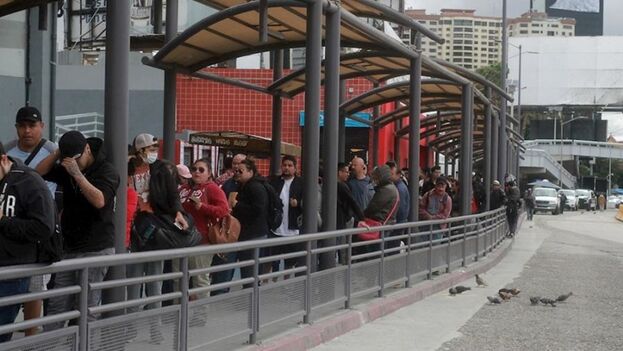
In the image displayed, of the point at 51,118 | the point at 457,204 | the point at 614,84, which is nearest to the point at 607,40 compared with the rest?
the point at 614,84

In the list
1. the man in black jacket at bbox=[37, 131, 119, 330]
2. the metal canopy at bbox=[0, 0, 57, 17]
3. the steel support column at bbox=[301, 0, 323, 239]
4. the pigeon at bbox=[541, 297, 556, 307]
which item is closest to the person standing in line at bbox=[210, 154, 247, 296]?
the steel support column at bbox=[301, 0, 323, 239]

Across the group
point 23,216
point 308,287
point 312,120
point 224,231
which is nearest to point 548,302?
point 312,120

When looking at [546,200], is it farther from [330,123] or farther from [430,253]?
[330,123]

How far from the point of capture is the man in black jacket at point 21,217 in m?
5.45

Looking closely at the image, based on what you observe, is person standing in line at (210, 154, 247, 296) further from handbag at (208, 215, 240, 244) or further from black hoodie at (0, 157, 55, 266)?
black hoodie at (0, 157, 55, 266)

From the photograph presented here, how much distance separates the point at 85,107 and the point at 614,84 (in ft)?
278

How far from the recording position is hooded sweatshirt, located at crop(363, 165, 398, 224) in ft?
43.6

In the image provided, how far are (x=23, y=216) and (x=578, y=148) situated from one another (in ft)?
333

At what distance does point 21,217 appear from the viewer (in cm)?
554

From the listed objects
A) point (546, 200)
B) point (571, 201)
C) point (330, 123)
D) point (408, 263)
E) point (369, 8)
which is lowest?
point (571, 201)

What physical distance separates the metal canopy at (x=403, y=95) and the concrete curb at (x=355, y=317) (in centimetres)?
361

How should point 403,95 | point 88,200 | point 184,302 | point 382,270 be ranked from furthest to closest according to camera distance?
1. point 403,95
2. point 382,270
3. point 184,302
4. point 88,200

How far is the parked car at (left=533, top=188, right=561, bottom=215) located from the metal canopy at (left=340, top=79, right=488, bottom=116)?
48.3 m

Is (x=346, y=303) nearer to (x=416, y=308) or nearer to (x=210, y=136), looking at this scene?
(x=416, y=308)
